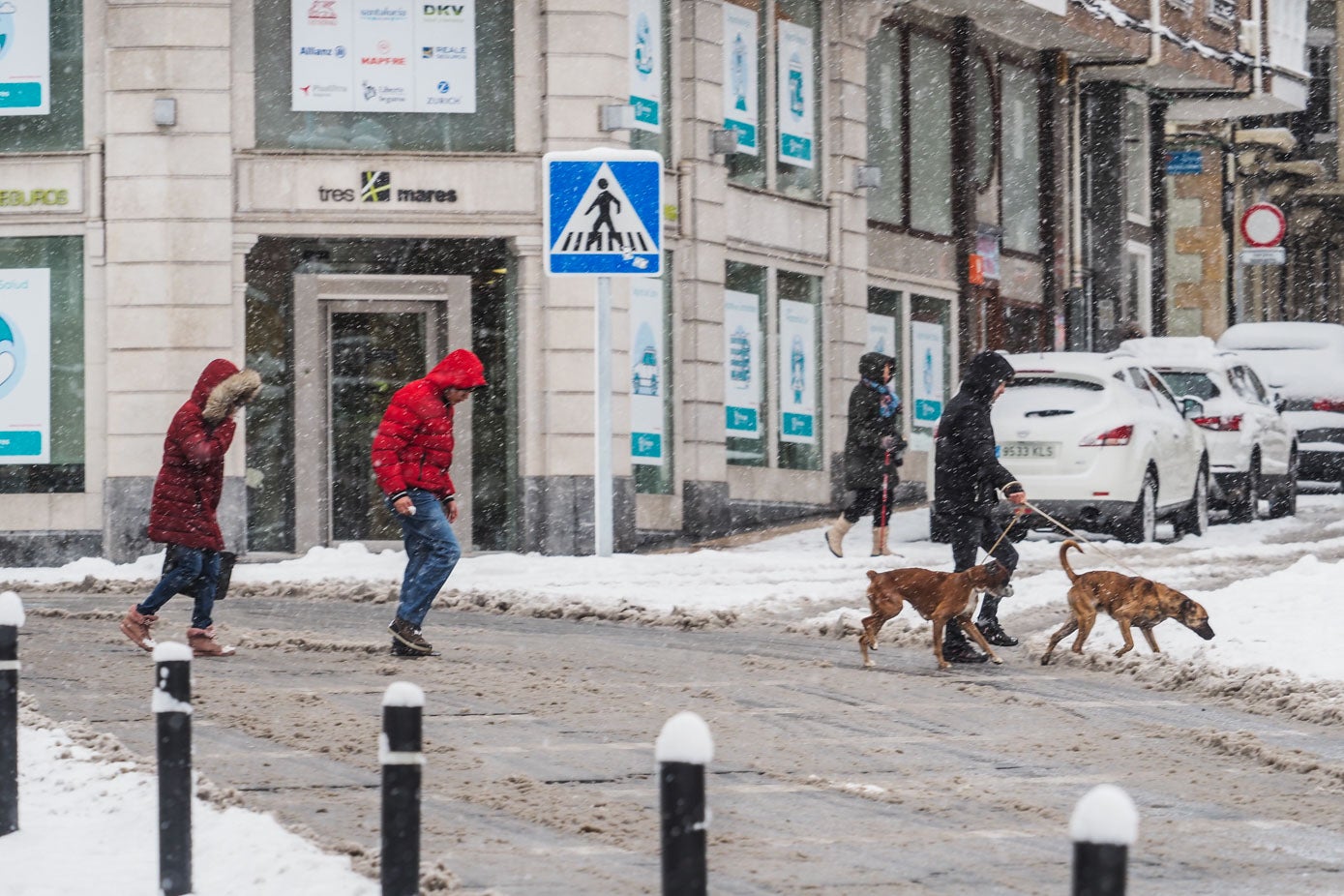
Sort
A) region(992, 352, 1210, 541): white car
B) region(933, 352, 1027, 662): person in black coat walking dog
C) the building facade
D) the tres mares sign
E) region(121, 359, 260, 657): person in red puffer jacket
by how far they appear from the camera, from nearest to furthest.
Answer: region(933, 352, 1027, 662): person in black coat walking dog, region(121, 359, 260, 657): person in red puffer jacket, region(992, 352, 1210, 541): white car, the building facade, the tres mares sign

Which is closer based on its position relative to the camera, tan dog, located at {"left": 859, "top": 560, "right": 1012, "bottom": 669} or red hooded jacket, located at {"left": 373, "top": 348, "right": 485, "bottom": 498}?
tan dog, located at {"left": 859, "top": 560, "right": 1012, "bottom": 669}

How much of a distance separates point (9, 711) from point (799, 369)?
59.9 feet

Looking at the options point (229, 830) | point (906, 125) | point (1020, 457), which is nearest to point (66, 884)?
point (229, 830)

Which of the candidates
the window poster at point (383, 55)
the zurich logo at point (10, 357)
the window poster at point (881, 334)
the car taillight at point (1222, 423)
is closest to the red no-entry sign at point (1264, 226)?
the window poster at point (881, 334)

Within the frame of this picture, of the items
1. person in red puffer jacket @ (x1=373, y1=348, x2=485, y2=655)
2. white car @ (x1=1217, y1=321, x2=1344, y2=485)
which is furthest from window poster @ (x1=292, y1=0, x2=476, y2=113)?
white car @ (x1=1217, y1=321, x2=1344, y2=485)

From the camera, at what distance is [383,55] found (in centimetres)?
2120

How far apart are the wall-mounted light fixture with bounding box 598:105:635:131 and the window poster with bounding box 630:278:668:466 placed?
149cm

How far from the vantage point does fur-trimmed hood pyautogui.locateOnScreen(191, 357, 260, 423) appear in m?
12.5

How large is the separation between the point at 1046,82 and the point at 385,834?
93.3 ft

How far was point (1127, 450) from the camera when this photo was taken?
63.3ft

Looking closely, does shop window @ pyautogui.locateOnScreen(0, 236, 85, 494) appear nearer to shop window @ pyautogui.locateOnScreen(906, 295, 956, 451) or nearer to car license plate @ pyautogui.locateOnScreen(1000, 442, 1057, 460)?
car license plate @ pyautogui.locateOnScreen(1000, 442, 1057, 460)

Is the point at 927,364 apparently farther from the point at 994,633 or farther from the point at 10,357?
the point at 994,633

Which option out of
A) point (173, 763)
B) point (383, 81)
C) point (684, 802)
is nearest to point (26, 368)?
point (383, 81)

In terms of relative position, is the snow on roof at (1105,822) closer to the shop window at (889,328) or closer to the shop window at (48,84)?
the shop window at (48,84)
